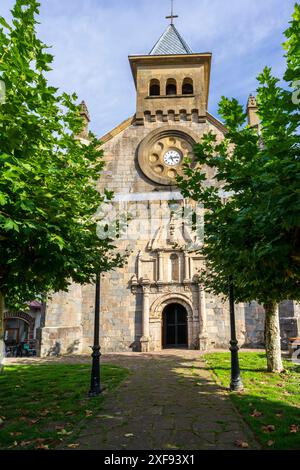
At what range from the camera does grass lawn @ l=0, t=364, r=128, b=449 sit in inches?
230

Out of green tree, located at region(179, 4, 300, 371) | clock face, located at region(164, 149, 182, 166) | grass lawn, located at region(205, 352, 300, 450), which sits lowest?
grass lawn, located at region(205, 352, 300, 450)

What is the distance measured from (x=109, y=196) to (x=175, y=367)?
838 centimetres

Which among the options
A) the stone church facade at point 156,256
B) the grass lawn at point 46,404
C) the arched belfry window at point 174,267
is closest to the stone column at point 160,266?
the stone church facade at point 156,256

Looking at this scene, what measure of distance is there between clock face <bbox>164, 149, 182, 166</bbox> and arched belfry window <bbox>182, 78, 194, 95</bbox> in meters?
4.90

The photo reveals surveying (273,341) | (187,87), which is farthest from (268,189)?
(187,87)

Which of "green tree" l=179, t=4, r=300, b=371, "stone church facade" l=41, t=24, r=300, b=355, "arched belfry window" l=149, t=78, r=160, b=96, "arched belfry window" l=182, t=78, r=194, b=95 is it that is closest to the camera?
"green tree" l=179, t=4, r=300, b=371

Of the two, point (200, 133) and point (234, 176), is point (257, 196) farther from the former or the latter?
point (200, 133)

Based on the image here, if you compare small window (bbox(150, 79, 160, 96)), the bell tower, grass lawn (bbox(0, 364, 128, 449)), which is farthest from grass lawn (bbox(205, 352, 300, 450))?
small window (bbox(150, 79, 160, 96))

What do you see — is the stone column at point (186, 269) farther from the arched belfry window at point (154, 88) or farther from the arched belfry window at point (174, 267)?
the arched belfry window at point (154, 88)

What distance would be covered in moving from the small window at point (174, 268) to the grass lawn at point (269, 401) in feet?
21.4

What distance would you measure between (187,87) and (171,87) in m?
1.29

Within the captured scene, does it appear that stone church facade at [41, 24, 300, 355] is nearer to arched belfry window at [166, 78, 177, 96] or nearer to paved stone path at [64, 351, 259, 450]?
arched belfry window at [166, 78, 177, 96]

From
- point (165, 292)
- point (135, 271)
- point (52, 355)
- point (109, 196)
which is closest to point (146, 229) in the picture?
point (135, 271)

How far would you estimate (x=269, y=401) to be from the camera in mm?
8047
